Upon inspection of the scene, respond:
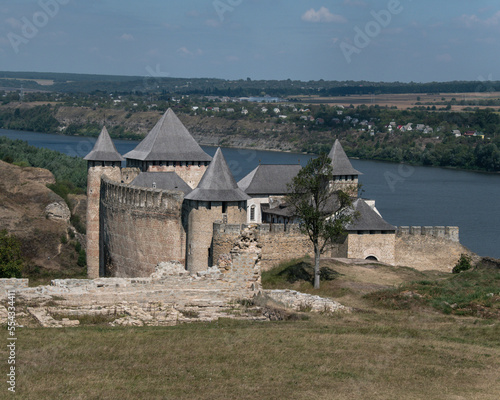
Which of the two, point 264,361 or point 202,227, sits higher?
point 202,227

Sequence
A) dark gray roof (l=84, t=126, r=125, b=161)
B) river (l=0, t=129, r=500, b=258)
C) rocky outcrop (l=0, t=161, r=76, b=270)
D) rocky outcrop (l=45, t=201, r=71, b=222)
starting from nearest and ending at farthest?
dark gray roof (l=84, t=126, r=125, b=161)
rocky outcrop (l=0, t=161, r=76, b=270)
rocky outcrop (l=45, t=201, r=71, b=222)
river (l=0, t=129, r=500, b=258)

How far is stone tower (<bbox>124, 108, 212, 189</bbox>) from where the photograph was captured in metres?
26.4

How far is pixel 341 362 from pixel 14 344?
175 inches

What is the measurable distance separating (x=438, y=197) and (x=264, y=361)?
181 feet

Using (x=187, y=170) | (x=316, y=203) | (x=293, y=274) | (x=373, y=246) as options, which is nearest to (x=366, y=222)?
(x=373, y=246)

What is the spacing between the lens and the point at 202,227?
2130 centimetres

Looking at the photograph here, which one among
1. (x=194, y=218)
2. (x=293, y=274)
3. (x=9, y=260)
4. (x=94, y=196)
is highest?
(x=194, y=218)

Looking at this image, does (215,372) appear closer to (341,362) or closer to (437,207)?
(341,362)

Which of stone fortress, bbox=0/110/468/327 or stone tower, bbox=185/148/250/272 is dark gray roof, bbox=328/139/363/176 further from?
stone tower, bbox=185/148/250/272

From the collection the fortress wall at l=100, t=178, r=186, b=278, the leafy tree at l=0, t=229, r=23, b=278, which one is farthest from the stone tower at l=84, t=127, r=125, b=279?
the fortress wall at l=100, t=178, r=186, b=278

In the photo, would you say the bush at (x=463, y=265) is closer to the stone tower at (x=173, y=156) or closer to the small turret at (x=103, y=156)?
the stone tower at (x=173, y=156)

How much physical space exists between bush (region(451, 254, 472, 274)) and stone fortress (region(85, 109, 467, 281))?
476 millimetres

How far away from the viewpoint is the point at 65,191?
166 ft

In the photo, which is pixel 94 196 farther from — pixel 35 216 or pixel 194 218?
pixel 35 216
